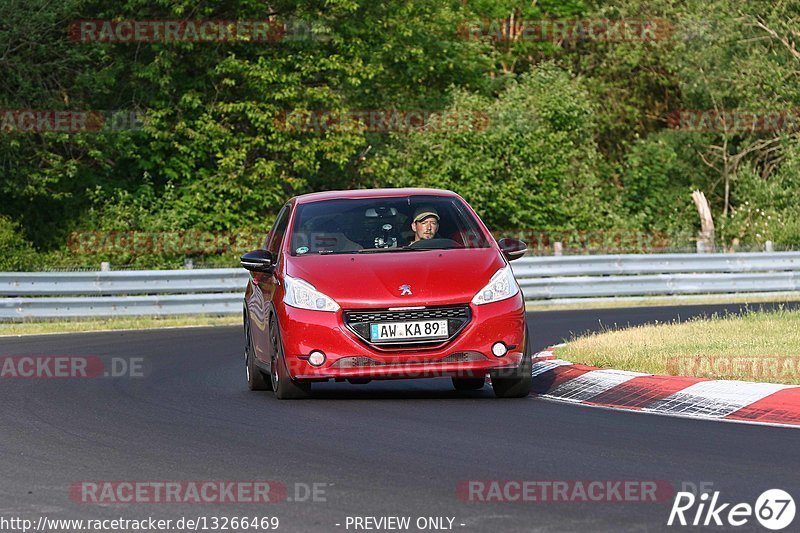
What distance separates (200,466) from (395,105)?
40.2 m

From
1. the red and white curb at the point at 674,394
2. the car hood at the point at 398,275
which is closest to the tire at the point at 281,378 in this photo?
the car hood at the point at 398,275

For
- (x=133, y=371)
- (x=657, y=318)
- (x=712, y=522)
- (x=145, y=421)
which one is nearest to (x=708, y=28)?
(x=657, y=318)

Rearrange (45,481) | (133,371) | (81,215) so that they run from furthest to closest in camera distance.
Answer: (81,215) < (133,371) < (45,481)

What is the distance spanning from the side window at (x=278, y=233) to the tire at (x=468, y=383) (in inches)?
72.7

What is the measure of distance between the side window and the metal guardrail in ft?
39.6

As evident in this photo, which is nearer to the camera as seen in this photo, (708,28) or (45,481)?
(45,481)

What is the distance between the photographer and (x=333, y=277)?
38.4 ft

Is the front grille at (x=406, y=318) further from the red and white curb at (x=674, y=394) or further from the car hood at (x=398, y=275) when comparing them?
the red and white curb at (x=674, y=394)

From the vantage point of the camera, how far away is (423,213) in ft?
41.9

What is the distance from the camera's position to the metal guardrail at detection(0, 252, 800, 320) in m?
25.4

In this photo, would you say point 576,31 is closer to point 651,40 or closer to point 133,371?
point 651,40

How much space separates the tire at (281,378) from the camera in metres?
11.9

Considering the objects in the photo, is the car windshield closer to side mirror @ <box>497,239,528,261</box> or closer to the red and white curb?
side mirror @ <box>497,239,528,261</box>

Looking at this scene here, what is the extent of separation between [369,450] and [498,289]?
9.97 feet
